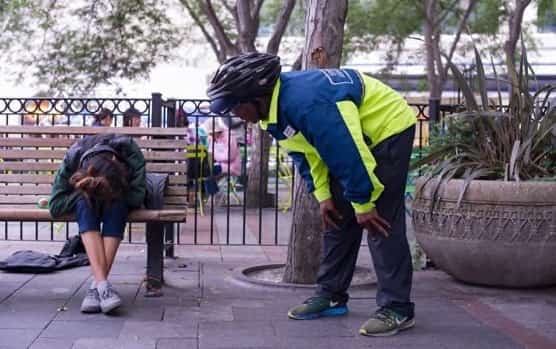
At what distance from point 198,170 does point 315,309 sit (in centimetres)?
536

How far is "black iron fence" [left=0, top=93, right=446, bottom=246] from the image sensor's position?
25.2 feet

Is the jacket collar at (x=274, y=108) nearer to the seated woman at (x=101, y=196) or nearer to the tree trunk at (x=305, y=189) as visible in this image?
the seated woman at (x=101, y=196)

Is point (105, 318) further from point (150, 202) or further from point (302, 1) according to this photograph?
point (302, 1)

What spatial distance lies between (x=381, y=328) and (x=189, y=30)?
1923 cm

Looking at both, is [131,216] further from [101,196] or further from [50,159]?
[50,159]

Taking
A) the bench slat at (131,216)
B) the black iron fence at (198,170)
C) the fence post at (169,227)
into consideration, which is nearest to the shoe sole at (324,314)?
the bench slat at (131,216)

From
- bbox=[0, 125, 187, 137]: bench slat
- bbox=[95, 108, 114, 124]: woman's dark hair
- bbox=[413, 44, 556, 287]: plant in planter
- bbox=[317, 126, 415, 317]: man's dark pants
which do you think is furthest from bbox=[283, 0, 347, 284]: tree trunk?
bbox=[95, 108, 114, 124]: woman's dark hair

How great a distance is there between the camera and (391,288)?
4918 millimetres

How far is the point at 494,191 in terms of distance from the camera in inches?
235

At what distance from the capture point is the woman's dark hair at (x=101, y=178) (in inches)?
208

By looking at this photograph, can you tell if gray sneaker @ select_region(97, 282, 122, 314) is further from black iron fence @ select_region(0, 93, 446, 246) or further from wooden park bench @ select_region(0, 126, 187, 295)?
black iron fence @ select_region(0, 93, 446, 246)

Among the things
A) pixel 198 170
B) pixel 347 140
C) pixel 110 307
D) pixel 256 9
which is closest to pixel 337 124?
pixel 347 140

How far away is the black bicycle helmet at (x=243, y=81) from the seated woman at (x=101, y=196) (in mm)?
891

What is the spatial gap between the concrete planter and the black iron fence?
1309 mm
